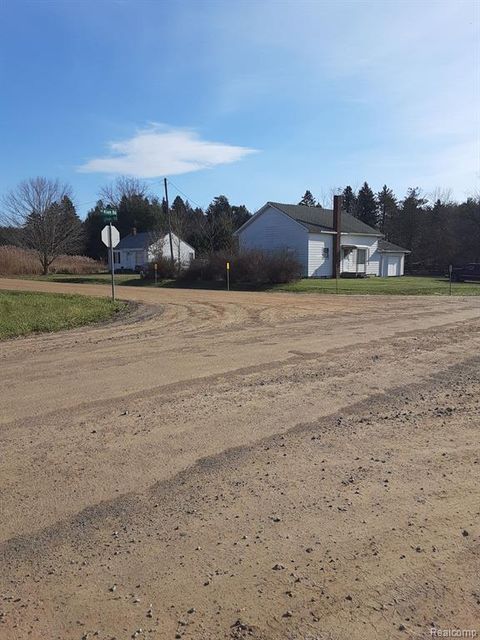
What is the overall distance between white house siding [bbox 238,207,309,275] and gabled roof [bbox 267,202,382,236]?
2.07 ft

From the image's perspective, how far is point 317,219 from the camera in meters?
47.8

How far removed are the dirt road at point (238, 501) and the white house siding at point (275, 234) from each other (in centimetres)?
3646

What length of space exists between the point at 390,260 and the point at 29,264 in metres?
37.6

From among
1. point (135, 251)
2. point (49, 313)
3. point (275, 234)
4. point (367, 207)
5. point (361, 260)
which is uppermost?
point (367, 207)

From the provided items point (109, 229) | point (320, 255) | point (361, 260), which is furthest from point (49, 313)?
point (361, 260)

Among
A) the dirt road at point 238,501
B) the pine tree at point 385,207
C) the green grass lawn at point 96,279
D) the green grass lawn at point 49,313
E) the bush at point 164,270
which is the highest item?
the pine tree at point 385,207

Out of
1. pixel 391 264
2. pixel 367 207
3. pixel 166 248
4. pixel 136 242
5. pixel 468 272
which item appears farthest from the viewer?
pixel 367 207

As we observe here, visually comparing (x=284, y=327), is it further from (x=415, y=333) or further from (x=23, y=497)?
(x=23, y=497)

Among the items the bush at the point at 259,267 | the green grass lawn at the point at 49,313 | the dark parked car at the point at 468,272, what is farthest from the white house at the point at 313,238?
the green grass lawn at the point at 49,313

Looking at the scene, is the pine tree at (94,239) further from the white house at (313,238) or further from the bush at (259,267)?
the bush at (259,267)

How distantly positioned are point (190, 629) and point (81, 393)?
468 centimetres

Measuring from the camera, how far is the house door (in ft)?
165

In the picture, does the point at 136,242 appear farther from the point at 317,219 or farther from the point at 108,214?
the point at 108,214

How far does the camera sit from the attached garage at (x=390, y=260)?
54.2 meters
